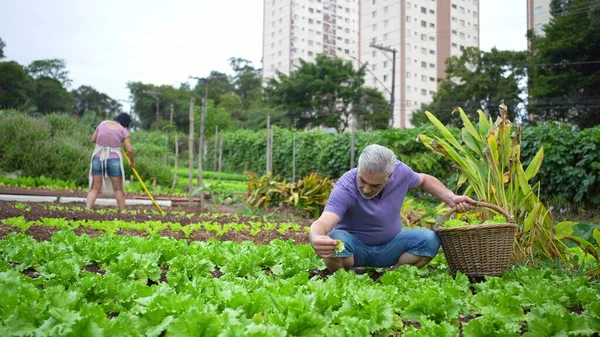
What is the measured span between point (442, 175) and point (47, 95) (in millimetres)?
→ 18921

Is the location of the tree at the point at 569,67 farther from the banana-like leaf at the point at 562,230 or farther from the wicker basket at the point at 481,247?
the wicker basket at the point at 481,247

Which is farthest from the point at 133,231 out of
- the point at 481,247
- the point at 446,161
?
→ the point at 446,161

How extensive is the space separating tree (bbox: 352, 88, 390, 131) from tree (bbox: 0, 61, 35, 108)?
23.9m

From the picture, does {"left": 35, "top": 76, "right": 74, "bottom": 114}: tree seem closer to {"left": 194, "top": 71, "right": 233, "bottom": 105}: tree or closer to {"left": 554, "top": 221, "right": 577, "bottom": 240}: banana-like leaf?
{"left": 554, "top": 221, "right": 577, "bottom": 240}: banana-like leaf

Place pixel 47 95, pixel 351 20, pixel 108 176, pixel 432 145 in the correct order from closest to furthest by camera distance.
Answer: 1. pixel 432 145
2. pixel 108 176
3. pixel 47 95
4. pixel 351 20

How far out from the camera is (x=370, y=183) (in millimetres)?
3391

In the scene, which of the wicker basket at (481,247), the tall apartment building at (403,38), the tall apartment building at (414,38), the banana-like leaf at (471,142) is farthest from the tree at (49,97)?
the tall apartment building at (414,38)

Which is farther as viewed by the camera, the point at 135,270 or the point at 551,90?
the point at 551,90

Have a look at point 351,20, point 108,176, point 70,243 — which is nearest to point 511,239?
point 70,243

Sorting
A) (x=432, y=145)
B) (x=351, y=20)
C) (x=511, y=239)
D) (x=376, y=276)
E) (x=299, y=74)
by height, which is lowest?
(x=376, y=276)

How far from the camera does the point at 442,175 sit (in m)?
11.9

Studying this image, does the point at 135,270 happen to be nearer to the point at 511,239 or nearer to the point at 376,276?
the point at 376,276

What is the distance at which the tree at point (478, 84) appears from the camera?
1117 inches

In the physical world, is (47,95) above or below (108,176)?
above
